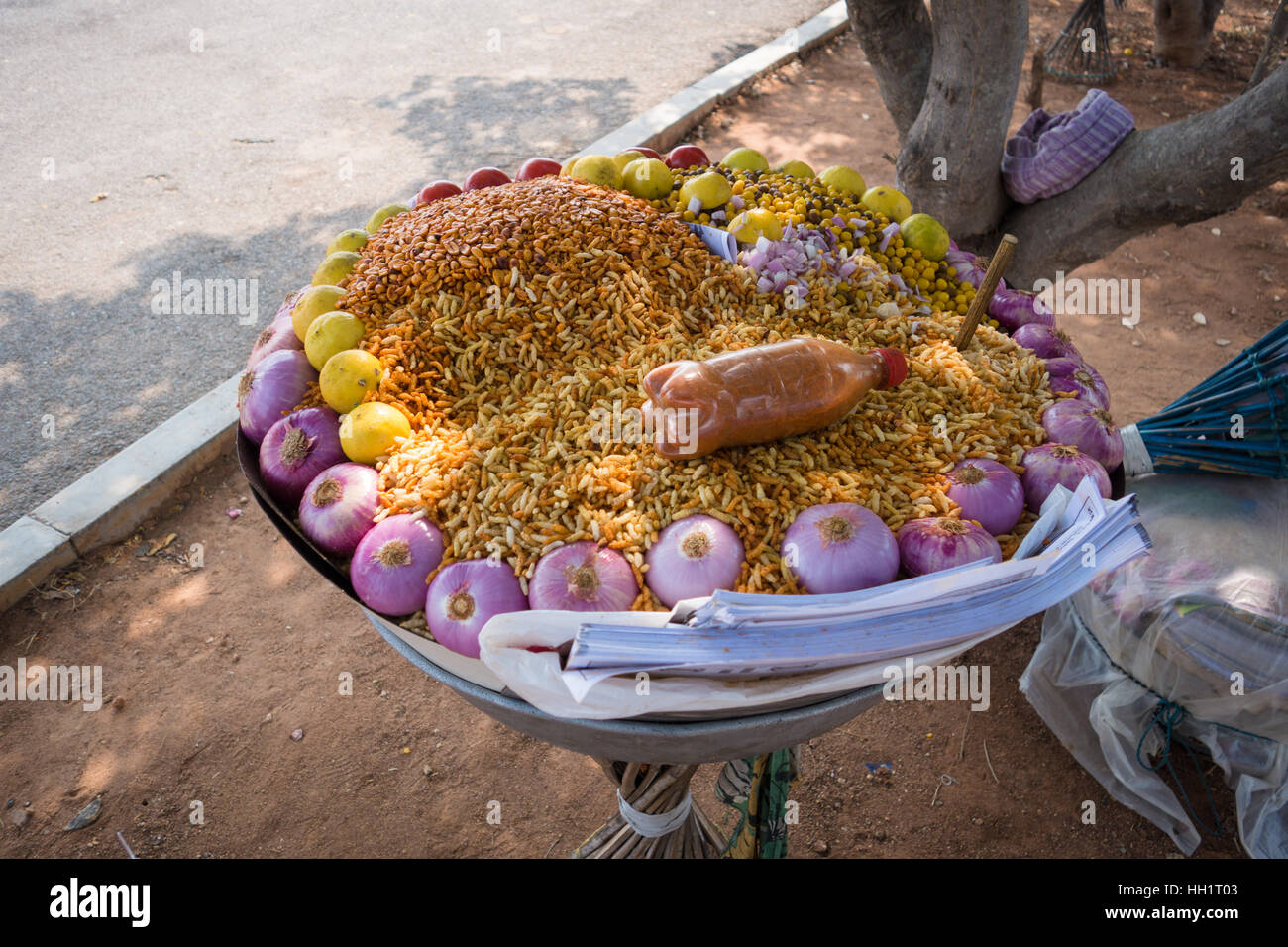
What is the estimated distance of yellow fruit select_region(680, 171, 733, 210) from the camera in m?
2.42

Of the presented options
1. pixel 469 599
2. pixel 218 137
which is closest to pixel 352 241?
pixel 469 599

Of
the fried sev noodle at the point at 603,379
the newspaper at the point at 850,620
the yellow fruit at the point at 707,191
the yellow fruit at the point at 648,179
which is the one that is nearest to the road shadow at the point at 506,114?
the yellow fruit at the point at 648,179

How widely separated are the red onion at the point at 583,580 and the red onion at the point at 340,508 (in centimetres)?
39

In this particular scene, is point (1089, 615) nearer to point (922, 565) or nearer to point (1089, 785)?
point (1089, 785)

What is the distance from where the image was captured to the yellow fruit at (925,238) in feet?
8.12

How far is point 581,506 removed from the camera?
69.2 inches

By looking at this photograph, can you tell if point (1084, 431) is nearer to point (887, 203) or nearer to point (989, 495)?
point (989, 495)

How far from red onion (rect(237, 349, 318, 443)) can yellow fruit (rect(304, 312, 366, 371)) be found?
5 centimetres

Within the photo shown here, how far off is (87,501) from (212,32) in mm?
6577

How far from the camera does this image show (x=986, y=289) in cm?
202

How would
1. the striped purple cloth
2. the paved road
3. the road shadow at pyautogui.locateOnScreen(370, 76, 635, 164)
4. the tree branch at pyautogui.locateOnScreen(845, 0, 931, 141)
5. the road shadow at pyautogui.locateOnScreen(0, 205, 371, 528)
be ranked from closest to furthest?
the striped purple cloth
the tree branch at pyautogui.locateOnScreen(845, 0, 931, 141)
the road shadow at pyautogui.locateOnScreen(0, 205, 371, 528)
the paved road
the road shadow at pyautogui.locateOnScreen(370, 76, 635, 164)

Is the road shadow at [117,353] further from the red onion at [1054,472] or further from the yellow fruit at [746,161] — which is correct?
the red onion at [1054,472]

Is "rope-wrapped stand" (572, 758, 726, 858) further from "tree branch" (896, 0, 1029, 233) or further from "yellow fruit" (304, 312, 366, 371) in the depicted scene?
"tree branch" (896, 0, 1029, 233)

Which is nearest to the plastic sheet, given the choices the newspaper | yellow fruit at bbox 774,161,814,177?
the newspaper
